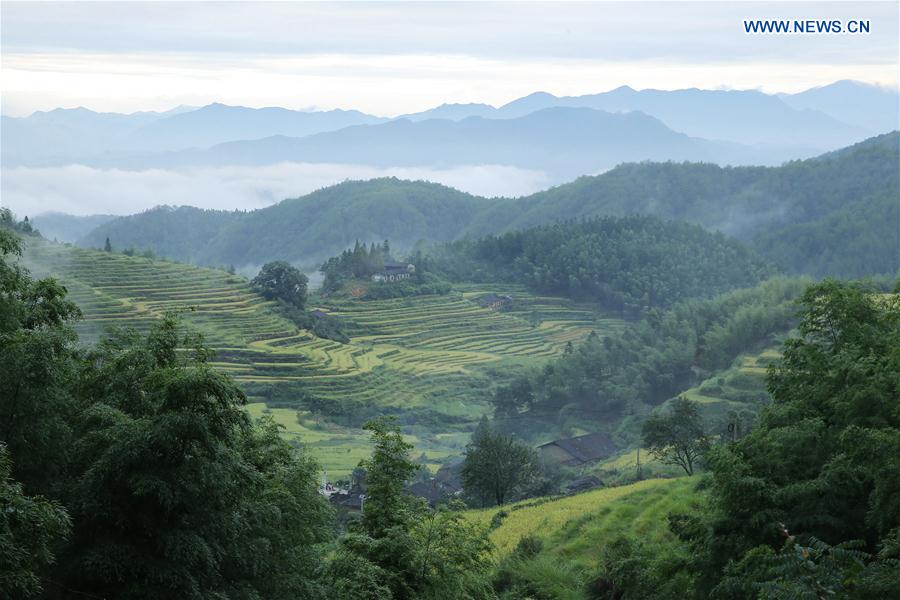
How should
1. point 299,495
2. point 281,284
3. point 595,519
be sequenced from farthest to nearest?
point 281,284 → point 595,519 → point 299,495

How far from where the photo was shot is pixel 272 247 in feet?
433

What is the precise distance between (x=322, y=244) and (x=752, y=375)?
3814 inches

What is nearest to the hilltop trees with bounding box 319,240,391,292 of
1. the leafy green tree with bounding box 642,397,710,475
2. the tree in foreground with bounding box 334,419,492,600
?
the leafy green tree with bounding box 642,397,710,475

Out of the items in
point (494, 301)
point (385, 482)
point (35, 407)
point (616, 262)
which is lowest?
point (494, 301)

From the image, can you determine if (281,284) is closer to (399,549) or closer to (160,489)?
(399,549)

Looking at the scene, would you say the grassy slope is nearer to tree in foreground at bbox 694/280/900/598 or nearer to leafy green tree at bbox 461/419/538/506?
tree in foreground at bbox 694/280/900/598

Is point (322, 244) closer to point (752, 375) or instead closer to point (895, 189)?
point (895, 189)

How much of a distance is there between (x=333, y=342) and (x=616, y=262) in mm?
30290

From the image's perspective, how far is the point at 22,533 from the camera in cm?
616

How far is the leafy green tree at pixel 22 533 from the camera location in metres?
5.93

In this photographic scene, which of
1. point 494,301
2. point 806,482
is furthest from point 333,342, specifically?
point 806,482

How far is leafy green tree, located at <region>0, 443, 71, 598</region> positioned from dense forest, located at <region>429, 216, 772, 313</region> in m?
67.5

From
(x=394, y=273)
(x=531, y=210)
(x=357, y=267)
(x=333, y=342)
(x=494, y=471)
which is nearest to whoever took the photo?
(x=494, y=471)

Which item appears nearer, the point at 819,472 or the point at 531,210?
the point at 819,472
